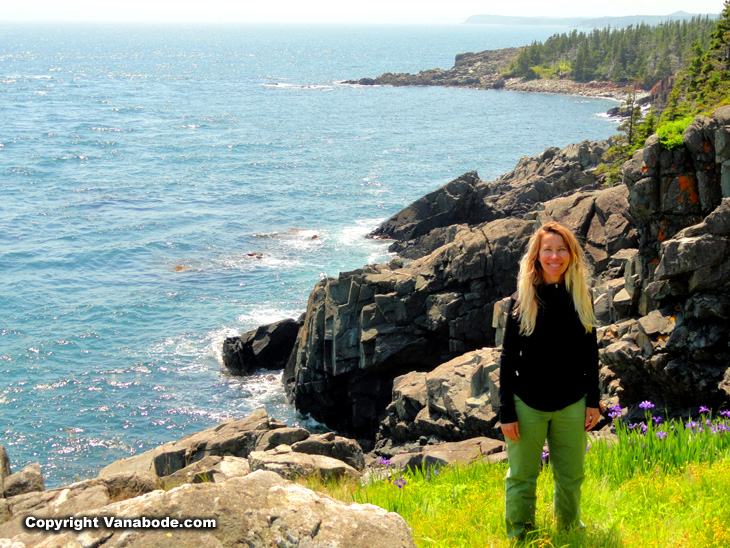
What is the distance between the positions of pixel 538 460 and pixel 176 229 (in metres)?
51.6

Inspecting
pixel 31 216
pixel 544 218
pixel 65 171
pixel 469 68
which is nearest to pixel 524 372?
pixel 544 218

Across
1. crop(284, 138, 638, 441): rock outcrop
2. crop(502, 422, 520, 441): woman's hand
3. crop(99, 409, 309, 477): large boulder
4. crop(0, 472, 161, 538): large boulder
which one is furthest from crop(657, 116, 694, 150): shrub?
crop(0, 472, 161, 538): large boulder

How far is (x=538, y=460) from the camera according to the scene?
20.7 ft

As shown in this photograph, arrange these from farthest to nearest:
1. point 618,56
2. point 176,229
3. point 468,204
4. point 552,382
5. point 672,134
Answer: point 618,56
point 176,229
point 468,204
point 672,134
point 552,382

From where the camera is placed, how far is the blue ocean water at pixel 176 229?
99.6 feet

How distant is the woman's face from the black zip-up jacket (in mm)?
132

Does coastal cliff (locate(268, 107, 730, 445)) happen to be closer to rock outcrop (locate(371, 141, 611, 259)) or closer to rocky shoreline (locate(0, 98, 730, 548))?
rocky shoreline (locate(0, 98, 730, 548))

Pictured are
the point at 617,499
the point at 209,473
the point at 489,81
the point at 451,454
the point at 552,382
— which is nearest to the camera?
the point at 552,382

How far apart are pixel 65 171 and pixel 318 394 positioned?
2259 inches

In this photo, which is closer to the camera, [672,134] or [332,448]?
[332,448]

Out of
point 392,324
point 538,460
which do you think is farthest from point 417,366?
point 538,460

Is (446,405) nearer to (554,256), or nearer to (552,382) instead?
(552,382)

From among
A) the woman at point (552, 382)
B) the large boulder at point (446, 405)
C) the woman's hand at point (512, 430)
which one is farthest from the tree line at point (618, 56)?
the woman's hand at point (512, 430)

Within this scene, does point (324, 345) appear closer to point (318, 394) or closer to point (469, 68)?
point (318, 394)
